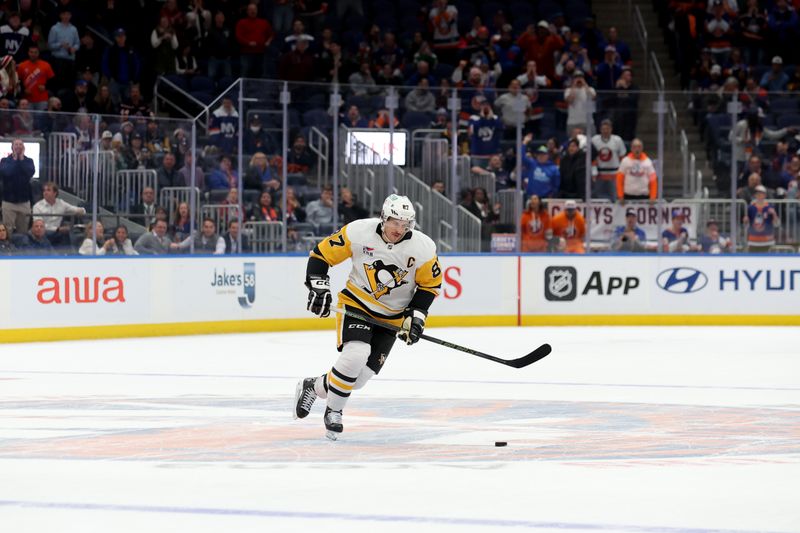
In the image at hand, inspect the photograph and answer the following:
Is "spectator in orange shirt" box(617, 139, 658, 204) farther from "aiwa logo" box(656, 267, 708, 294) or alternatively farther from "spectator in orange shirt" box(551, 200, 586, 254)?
"aiwa logo" box(656, 267, 708, 294)

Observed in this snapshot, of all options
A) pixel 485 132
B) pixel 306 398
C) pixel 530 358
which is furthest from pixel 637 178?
pixel 306 398

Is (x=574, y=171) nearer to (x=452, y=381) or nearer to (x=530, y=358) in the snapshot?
(x=452, y=381)

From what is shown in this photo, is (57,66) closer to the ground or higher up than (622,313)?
higher up

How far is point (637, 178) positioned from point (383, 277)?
30.5ft

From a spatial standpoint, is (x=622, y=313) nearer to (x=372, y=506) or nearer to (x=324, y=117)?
(x=324, y=117)

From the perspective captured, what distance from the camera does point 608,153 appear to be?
17297 millimetres

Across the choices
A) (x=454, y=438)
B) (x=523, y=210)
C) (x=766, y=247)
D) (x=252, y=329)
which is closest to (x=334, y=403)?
(x=454, y=438)

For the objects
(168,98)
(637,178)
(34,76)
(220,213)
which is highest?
(34,76)

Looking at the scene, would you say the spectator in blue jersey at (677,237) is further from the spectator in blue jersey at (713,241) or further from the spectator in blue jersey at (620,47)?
the spectator in blue jersey at (620,47)

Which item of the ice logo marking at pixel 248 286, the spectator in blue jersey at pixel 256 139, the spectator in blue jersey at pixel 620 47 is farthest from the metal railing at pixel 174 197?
the spectator in blue jersey at pixel 620 47

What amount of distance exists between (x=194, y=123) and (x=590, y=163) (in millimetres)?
4583

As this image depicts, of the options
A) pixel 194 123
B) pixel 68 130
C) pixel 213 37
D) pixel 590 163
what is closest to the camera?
pixel 68 130

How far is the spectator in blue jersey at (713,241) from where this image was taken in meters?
17.6

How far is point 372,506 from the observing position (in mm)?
5953
